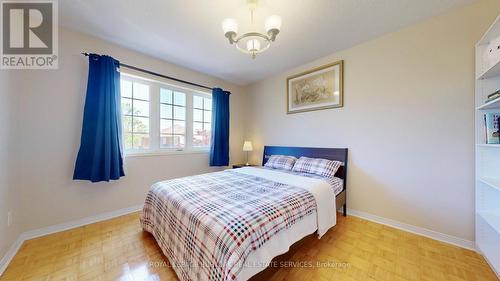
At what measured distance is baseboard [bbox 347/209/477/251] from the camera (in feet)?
5.93

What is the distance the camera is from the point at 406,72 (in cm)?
216

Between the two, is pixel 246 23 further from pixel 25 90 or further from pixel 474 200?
pixel 474 200

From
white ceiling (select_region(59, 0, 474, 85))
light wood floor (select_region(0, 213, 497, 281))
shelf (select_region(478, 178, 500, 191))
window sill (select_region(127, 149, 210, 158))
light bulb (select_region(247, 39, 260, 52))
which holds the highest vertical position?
white ceiling (select_region(59, 0, 474, 85))

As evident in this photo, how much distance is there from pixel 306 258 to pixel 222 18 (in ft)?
8.48

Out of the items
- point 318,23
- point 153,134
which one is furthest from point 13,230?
point 318,23

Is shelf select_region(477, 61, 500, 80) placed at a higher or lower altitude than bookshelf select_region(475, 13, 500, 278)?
higher

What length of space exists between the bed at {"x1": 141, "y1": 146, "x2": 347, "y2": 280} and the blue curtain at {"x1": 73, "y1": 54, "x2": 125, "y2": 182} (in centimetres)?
84

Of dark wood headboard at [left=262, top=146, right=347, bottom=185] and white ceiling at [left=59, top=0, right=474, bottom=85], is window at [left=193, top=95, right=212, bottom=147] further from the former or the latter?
dark wood headboard at [left=262, top=146, right=347, bottom=185]

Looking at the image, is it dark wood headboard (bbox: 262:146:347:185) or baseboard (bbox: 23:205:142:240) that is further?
dark wood headboard (bbox: 262:146:347:185)

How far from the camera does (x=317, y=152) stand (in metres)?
2.93

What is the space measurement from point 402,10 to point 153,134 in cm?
357

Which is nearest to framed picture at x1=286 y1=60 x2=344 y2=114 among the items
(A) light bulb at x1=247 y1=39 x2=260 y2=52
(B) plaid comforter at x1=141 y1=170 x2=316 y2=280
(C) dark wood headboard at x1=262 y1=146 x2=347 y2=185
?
(C) dark wood headboard at x1=262 y1=146 x2=347 y2=185

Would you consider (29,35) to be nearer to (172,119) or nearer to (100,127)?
(100,127)

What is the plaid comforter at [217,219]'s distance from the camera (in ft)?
3.58
